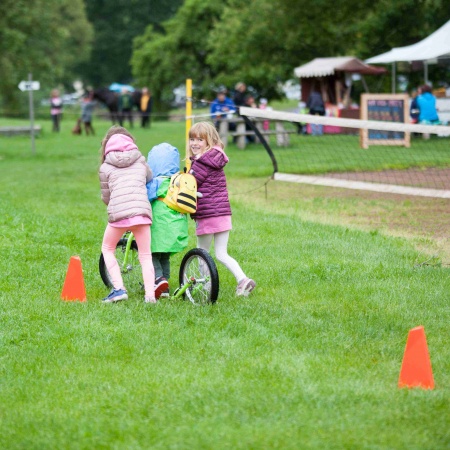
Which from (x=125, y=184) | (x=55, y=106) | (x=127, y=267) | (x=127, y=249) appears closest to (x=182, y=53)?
(x=55, y=106)

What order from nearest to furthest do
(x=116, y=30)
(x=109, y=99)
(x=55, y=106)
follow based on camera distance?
(x=55, y=106) → (x=109, y=99) → (x=116, y=30)

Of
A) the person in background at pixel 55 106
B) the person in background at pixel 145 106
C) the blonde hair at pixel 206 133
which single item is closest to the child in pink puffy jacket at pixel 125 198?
the blonde hair at pixel 206 133

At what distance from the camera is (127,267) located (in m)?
8.90

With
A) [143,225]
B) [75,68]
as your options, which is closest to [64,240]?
[143,225]

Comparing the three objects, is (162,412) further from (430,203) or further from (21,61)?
(21,61)

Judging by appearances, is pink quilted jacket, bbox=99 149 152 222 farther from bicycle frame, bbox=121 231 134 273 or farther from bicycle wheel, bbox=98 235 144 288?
bicycle wheel, bbox=98 235 144 288

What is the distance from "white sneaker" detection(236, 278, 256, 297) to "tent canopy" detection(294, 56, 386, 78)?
83.5 feet

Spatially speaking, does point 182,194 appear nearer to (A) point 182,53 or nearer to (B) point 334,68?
(B) point 334,68

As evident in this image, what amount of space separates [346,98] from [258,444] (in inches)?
1210

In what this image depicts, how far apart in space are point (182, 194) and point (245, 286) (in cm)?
105

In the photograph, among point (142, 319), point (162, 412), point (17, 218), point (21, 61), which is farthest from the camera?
point (21, 61)

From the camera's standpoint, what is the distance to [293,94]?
53625 millimetres

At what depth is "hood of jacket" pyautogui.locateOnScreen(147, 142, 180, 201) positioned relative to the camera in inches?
320

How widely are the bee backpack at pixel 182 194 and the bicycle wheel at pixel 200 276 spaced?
1.31 ft
